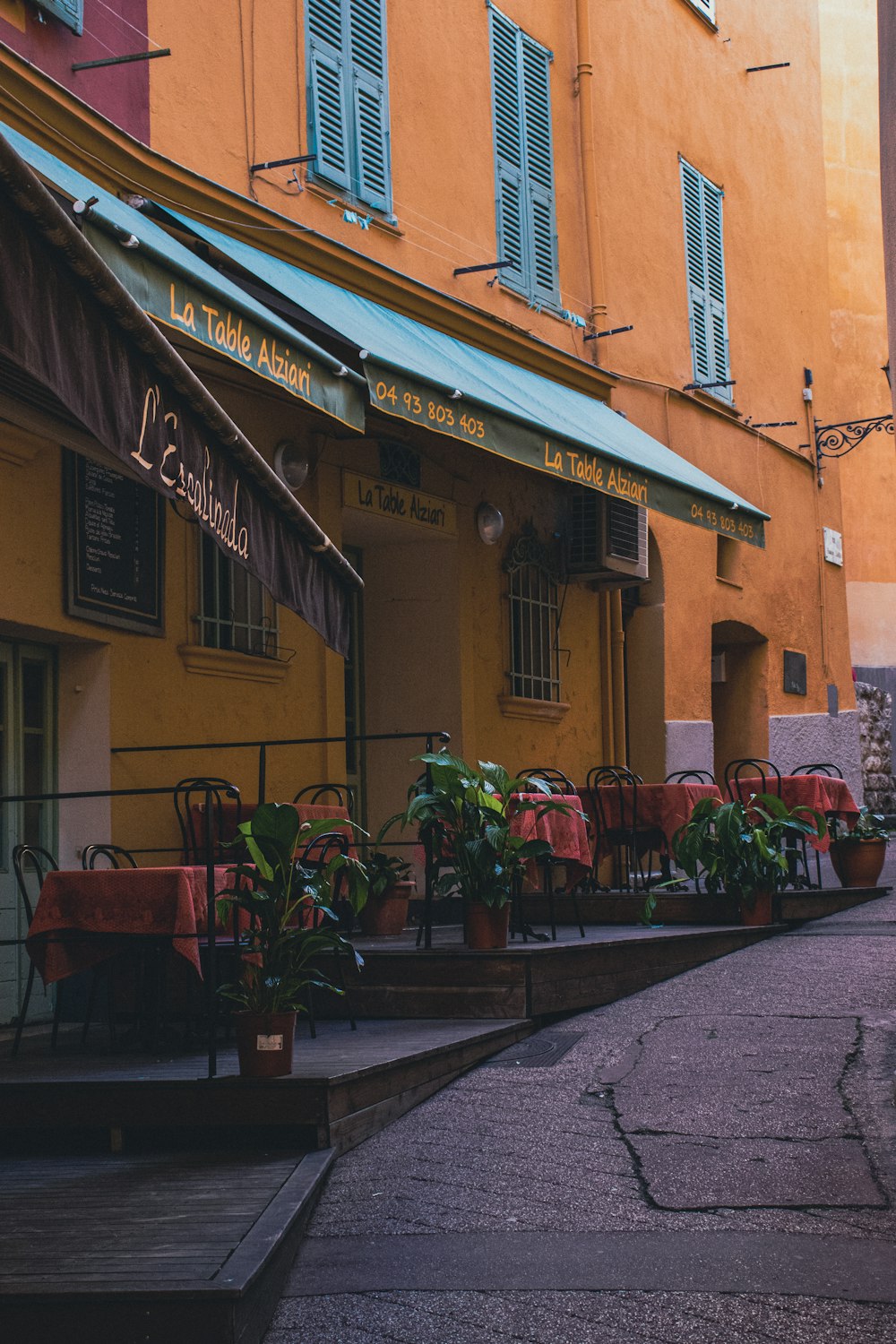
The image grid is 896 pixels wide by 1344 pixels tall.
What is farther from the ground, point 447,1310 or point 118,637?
point 118,637

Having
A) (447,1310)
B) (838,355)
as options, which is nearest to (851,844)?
(447,1310)

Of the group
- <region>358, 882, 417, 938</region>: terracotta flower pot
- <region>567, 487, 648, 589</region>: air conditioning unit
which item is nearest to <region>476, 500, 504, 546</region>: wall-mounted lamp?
<region>567, 487, 648, 589</region>: air conditioning unit

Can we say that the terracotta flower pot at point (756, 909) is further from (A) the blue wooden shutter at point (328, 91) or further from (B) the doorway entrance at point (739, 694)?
(B) the doorway entrance at point (739, 694)

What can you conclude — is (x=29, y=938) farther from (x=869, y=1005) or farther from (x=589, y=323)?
(x=589, y=323)

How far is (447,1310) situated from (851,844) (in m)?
8.04

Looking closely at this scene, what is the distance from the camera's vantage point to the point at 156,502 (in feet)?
27.5

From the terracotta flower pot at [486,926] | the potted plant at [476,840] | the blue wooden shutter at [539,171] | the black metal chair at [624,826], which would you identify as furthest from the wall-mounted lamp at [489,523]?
the terracotta flower pot at [486,926]

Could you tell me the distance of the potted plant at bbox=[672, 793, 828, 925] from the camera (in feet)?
30.8

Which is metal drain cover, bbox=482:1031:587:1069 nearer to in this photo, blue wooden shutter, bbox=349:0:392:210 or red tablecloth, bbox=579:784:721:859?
red tablecloth, bbox=579:784:721:859

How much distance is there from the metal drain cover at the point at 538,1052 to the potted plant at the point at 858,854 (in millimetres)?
4861

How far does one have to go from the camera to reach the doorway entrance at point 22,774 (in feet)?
24.8

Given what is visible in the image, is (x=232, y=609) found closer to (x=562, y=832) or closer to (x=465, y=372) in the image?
(x=465, y=372)

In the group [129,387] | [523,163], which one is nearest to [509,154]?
[523,163]

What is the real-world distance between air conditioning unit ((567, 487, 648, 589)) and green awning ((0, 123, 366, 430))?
17.0 ft
